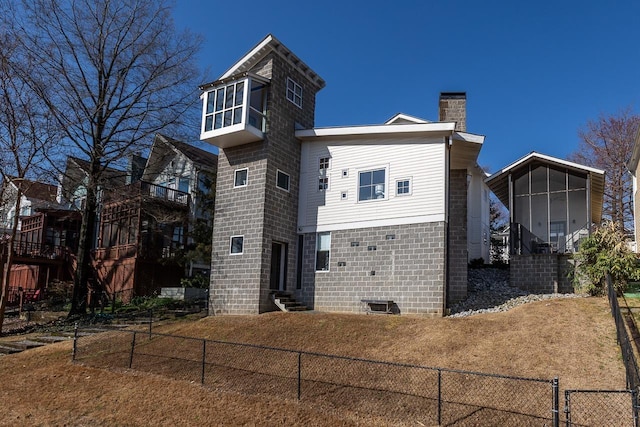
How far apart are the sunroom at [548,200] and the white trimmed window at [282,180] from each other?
975 cm

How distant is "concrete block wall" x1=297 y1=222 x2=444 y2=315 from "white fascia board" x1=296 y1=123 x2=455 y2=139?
11.0 ft

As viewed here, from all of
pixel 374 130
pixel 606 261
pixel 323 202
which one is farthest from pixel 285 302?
pixel 606 261

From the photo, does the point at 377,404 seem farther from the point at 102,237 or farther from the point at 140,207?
the point at 102,237

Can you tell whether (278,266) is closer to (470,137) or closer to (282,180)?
(282,180)

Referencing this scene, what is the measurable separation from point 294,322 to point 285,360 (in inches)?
153

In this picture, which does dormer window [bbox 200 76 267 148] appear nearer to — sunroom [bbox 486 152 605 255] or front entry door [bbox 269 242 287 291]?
front entry door [bbox 269 242 287 291]

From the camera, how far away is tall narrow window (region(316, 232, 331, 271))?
64.7 ft

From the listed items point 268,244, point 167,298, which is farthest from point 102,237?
point 268,244

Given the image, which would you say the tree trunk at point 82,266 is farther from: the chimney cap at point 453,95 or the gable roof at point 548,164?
the gable roof at point 548,164

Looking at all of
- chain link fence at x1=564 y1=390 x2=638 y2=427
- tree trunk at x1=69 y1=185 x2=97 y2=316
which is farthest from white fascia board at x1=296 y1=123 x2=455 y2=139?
chain link fence at x1=564 y1=390 x2=638 y2=427

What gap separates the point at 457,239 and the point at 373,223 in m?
3.61

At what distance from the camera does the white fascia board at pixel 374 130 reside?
17875mm

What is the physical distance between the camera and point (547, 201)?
→ 2266cm

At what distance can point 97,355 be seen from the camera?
14.4 metres
